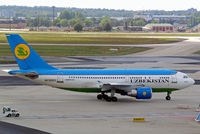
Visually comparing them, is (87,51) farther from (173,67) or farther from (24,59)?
(24,59)

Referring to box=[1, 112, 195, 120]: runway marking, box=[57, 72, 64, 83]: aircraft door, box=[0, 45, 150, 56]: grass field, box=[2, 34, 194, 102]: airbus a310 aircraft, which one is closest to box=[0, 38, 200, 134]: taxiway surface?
box=[1, 112, 195, 120]: runway marking

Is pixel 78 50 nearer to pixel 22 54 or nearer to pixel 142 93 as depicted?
pixel 22 54

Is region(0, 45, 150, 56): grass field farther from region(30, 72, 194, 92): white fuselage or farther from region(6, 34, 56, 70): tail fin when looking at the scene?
region(30, 72, 194, 92): white fuselage

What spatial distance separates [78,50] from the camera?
4936 inches

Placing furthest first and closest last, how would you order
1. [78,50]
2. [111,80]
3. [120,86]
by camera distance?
[78,50], [111,80], [120,86]

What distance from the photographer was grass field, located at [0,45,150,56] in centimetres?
11616

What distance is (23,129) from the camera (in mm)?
37219

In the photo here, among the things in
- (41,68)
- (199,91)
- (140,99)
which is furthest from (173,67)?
(41,68)

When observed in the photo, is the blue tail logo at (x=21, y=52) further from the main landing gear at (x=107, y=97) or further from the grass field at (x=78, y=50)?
the grass field at (x=78, y=50)

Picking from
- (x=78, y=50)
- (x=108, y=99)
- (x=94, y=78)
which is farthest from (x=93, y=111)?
(x=78, y=50)

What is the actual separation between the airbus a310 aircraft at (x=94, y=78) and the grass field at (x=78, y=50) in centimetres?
6151

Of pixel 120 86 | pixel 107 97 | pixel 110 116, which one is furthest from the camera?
pixel 107 97

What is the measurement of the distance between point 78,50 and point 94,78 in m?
73.8

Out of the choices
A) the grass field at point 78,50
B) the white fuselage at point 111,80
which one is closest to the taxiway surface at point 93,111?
the white fuselage at point 111,80
